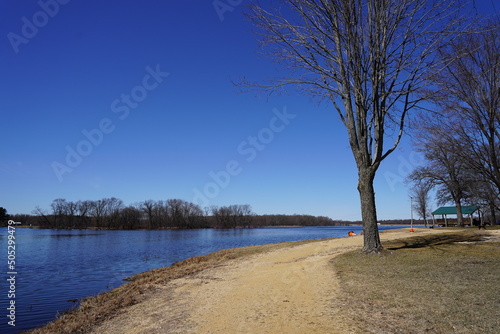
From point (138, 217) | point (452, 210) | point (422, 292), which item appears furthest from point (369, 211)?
point (138, 217)

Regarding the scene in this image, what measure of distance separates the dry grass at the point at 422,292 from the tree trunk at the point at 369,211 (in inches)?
20.5

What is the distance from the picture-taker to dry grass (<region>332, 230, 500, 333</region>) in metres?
5.62

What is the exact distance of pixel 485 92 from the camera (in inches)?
518

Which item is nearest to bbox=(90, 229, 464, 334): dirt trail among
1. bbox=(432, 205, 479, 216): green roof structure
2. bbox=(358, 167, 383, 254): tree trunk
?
bbox=(358, 167, 383, 254): tree trunk

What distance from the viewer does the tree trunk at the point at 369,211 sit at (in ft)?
43.0

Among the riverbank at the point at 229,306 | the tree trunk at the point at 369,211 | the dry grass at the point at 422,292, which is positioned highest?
the tree trunk at the point at 369,211

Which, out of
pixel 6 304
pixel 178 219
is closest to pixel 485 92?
pixel 6 304

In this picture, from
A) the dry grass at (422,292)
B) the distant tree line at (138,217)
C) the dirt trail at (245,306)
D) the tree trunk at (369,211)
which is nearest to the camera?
the dry grass at (422,292)

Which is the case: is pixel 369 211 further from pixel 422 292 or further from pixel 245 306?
pixel 245 306

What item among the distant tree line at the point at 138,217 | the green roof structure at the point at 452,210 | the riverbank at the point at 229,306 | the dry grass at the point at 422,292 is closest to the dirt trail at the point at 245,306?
the riverbank at the point at 229,306

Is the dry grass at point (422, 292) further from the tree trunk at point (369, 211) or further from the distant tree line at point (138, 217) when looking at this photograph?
the distant tree line at point (138, 217)

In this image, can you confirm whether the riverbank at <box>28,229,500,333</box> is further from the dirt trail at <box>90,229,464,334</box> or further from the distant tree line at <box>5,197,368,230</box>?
the distant tree line at <box>5,197,368,230</box>

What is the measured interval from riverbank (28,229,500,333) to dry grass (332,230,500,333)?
436 millimetres

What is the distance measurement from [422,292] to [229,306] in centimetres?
427
